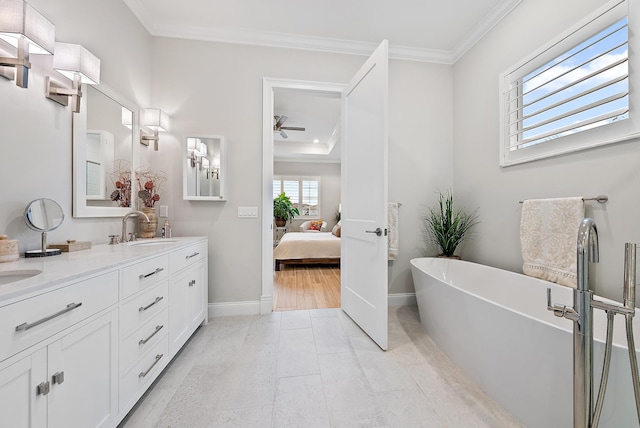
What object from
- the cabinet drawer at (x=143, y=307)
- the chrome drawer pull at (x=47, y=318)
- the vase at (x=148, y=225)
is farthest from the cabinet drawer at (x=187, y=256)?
the chrome drawer pull at (x=47, y=318)

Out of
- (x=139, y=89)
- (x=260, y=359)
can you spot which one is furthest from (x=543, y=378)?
(x=139, y=89)

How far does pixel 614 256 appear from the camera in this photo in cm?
152

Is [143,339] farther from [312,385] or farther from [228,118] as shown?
[228,118]

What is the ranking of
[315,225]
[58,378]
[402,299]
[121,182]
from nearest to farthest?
[58,378] → [121,182] → [402,299] → [315,225]

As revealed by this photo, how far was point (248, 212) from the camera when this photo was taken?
2.62 metres

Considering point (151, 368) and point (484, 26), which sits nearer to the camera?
point (151, 368)

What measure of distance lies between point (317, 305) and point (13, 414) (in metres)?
2.35

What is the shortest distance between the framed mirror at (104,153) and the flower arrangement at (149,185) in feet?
0.30

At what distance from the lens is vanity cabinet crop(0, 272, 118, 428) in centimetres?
74

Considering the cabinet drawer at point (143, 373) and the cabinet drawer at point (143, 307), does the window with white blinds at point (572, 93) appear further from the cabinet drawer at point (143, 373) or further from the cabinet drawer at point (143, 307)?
the cabinet drawer at point (143, 373)

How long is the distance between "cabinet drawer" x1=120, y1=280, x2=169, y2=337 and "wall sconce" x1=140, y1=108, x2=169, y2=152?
1.46 metres

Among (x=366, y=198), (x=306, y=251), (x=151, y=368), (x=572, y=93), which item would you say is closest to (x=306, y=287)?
(x=306, y=251)

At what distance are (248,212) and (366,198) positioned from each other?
48.0 inches

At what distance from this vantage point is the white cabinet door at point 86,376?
876 millimetres
